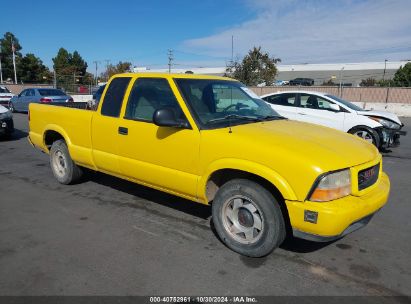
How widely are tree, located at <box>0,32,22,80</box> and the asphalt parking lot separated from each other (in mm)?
80071

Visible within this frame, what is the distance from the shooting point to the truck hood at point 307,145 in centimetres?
336

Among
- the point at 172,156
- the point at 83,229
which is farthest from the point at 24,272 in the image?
the point at 172,156

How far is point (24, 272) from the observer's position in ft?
11.2

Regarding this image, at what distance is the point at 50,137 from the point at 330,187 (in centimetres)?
498

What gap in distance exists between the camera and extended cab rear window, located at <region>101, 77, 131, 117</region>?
16.2 ft

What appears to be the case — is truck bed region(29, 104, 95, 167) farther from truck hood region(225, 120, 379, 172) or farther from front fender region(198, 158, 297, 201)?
truck hood region(225, 120, 379, 172)

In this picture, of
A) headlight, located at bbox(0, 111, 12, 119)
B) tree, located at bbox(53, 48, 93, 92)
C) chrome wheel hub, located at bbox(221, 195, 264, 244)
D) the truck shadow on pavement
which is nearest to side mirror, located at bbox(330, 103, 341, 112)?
the truck shadow on pavement

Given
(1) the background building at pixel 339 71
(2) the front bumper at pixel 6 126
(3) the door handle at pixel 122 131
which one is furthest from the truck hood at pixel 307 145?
(1) the background building at pixel 339 71

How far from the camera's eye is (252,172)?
352 cm

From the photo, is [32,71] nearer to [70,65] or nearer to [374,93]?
[70,65]

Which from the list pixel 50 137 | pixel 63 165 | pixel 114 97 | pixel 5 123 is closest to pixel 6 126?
pixel 5 123

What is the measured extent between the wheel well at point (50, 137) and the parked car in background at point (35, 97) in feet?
42.5

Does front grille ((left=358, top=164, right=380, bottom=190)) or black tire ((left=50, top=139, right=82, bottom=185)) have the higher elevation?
front grille ((left=358, top=164, right=380, bottom=190))

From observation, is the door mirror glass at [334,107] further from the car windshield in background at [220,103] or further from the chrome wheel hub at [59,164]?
the chrome wheel hub at [59,164]
